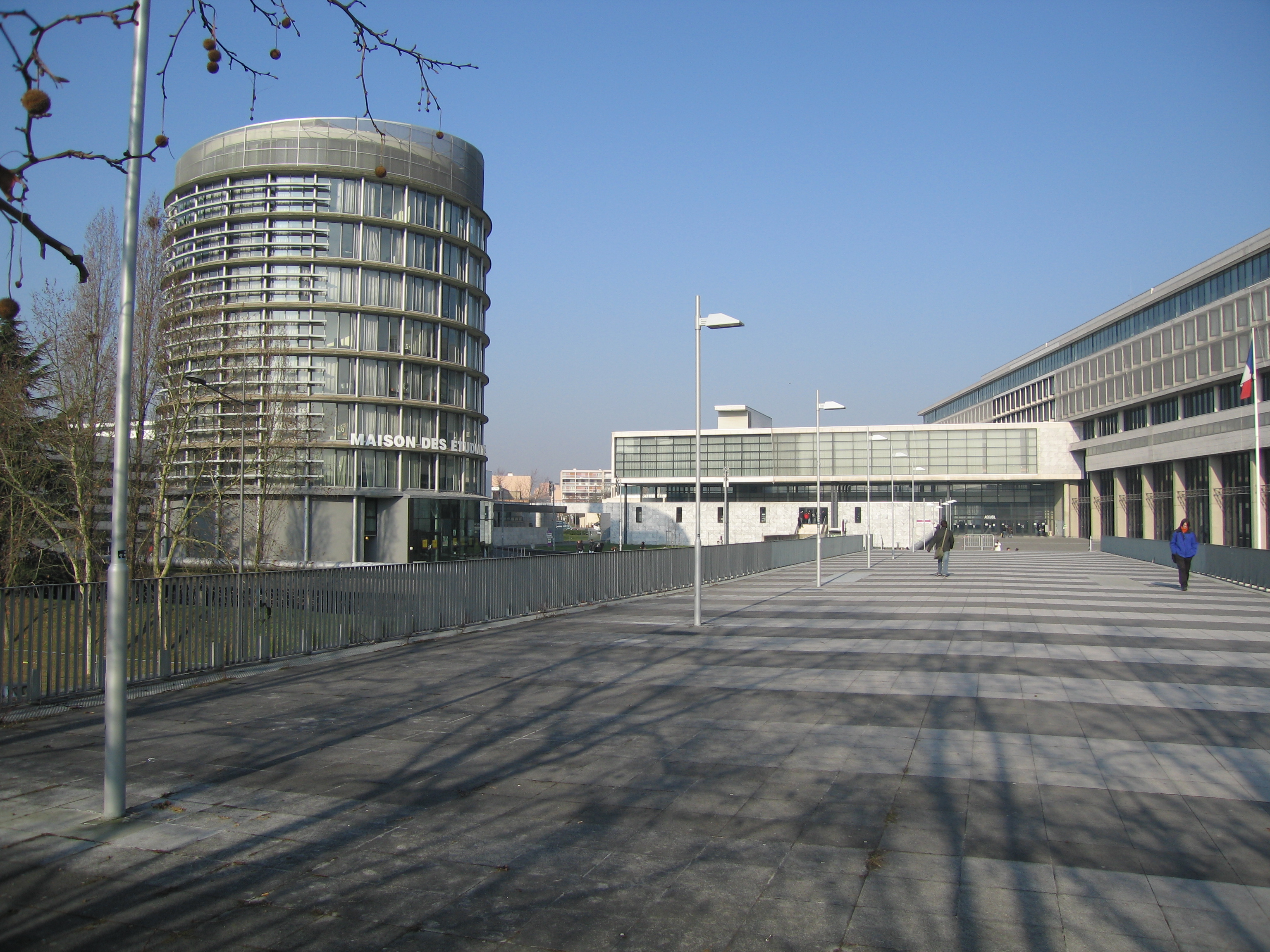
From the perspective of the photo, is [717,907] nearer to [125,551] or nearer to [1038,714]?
[125,551]

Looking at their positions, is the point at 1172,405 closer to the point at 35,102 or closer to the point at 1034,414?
the point at 1034,414

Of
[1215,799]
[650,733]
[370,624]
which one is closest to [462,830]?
[650,733]

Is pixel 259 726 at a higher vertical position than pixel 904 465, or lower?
lower

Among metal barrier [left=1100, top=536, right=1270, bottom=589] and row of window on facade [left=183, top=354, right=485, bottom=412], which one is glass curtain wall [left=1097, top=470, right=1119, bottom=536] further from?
row of window on facade [left=183, top=354, right=485, bottom=412]

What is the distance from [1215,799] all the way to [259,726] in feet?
28.0

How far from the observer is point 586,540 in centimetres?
9062

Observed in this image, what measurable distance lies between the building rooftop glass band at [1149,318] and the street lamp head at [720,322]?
4866 cm

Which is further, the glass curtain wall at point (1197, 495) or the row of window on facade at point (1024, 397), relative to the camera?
the row of window on facade at point (1024, 397)

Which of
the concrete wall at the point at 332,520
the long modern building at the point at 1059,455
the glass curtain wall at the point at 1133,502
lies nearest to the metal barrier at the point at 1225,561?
the long modern building at the point at 1059,455

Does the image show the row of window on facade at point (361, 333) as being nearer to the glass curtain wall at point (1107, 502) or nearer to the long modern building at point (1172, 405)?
the long modern building at point (1172, 405)

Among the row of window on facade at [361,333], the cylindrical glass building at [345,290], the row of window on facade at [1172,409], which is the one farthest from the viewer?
the row of window on facade at [1172,409]

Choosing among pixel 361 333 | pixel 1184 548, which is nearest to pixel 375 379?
pixel 361 333

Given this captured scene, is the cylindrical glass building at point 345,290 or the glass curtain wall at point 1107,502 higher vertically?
the cylindrical glass building at point 345,290

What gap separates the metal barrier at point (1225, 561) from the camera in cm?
2539
